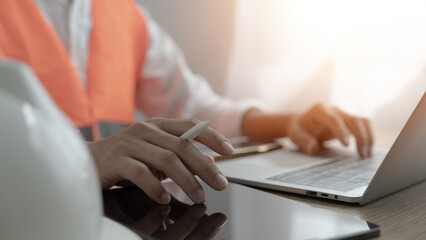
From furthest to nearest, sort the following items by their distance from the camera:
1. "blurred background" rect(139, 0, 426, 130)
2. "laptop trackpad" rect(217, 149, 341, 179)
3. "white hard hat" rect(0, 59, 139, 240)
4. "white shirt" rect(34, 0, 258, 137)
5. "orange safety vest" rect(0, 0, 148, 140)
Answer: "blurred background" rect(139, 0, 426, 130), "white shirt" rect(34, 0, 258, 137), "orange safety vest" rect(0, 0, 148, 140), "laptop trackpad" rect(217, 149, 341, 179), "white hard hat" rect(0, 59, 139, 240)

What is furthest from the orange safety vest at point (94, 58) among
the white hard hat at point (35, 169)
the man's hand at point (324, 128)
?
the white hard hat at point (35, 169)

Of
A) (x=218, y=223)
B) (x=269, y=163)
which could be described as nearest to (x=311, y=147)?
(x=269, y=163)

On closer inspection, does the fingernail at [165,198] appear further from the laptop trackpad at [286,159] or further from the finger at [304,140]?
the finger at [304,140]

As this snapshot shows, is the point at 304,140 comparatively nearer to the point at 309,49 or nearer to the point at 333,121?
the point at 333,121

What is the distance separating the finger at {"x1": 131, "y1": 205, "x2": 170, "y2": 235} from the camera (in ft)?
1.21

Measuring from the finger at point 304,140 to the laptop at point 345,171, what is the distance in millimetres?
49

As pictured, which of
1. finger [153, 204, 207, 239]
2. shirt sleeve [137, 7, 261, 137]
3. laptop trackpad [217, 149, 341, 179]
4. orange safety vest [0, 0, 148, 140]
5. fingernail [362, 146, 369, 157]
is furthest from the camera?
shirt sleeve [137, 7, 261, 137]

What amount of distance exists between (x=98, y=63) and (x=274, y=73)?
0.84 meters

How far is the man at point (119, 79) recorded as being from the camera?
0.94 m

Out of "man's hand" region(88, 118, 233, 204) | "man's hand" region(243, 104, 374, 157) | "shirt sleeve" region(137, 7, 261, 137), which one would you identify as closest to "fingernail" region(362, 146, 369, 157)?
"man's hand" region(243, 104, 374, 157)

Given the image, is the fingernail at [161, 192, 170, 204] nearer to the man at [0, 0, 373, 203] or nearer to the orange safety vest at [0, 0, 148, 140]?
the man at [0, 0, 373, 203]

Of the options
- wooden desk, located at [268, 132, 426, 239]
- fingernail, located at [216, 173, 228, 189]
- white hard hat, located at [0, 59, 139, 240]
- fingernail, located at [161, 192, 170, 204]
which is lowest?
wooden desk, located at [268, 132, 426, 239]

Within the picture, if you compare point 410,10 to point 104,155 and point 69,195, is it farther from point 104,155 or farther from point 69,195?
point 69,195

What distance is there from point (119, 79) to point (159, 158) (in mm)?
926
